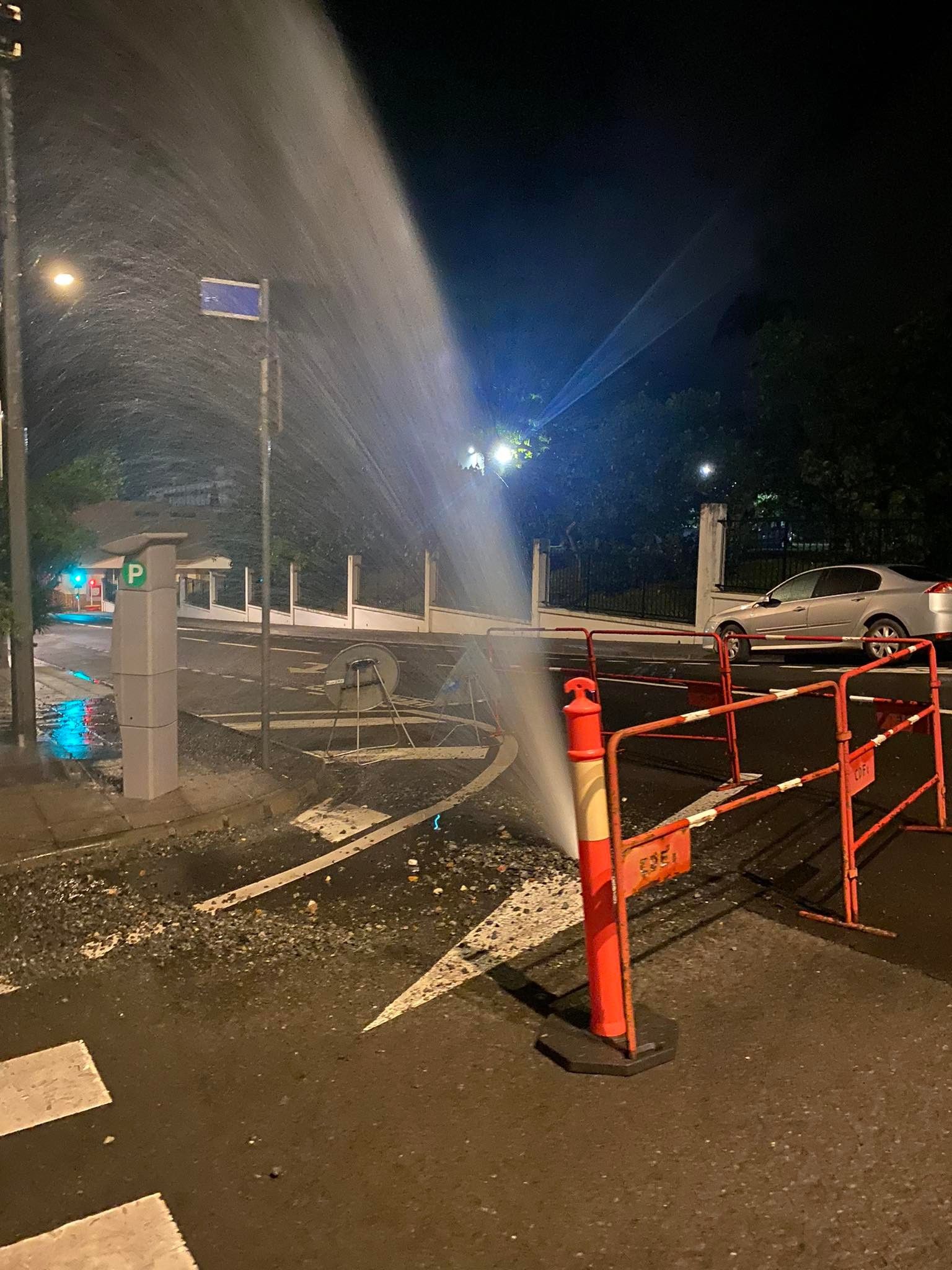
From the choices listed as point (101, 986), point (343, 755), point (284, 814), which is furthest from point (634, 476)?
point (101, 986)

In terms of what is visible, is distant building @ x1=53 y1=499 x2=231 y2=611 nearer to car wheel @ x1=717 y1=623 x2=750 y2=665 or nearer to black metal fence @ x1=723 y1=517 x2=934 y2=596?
black metal fence @ x1=723 y1=517 x2=934 y2=596

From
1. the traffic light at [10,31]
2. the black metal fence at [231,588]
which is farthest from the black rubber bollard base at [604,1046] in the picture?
the black metal fence at [231,588]

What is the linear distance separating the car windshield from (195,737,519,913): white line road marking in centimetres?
863

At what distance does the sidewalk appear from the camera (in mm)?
6559

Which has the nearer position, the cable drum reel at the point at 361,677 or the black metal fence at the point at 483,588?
the cable drum reel at the point at 361,677

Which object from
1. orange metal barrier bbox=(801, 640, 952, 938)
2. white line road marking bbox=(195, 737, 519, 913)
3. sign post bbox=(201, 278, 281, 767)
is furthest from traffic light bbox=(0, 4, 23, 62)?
orange metal barrier bbox=(801, 640, 952, 938)

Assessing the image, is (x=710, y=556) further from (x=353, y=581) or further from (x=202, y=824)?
(x=202, y=824)

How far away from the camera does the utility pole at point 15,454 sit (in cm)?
875

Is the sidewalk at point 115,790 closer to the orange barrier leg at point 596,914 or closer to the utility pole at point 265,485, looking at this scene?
the utility pole at point 265,485

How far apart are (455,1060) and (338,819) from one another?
11.9 feet

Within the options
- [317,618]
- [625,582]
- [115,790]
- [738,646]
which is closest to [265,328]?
[115,790]

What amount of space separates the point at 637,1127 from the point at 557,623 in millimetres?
22822

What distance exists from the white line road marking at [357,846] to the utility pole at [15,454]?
4023 mm

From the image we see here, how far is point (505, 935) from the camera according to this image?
494 cm
